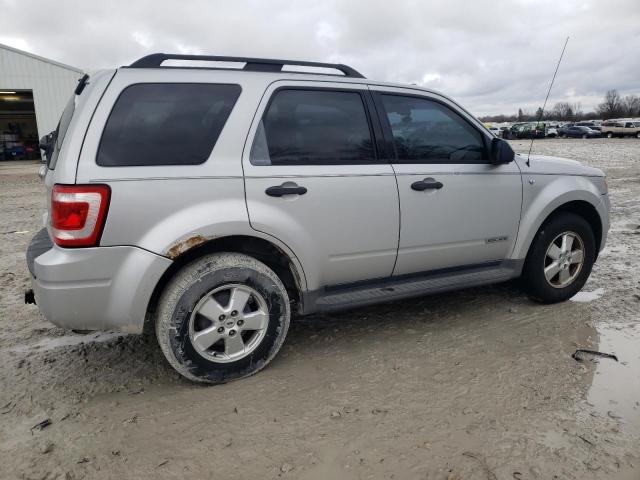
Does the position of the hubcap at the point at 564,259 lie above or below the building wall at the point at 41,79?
below

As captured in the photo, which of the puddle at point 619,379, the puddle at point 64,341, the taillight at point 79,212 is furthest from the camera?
the puddle at point 64,341

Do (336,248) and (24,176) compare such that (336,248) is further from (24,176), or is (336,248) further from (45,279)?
(24,176)

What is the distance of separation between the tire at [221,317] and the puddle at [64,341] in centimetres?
114

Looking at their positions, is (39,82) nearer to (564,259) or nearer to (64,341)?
(64,341)

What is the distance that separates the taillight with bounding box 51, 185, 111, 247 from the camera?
2.55m

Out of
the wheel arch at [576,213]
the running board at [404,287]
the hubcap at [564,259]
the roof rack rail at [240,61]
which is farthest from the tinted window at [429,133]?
the hubcap at [564,259]

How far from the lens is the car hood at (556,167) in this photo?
395cm

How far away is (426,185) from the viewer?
3.41 metres

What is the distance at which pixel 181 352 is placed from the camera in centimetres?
284

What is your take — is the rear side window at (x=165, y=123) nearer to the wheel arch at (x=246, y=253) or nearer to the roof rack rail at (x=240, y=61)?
the roof rack rail at (x=240, y=61)

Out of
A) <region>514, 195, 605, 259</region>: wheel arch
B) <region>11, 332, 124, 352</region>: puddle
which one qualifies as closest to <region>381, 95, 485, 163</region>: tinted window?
<region>514, 195, 605, 259</region>: wheel arch

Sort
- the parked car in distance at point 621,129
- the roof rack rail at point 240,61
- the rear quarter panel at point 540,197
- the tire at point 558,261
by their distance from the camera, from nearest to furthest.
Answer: the roof rack rail at point 240,61 < the rear quarter panel at point 540,197 < the tire at point 558,261 < the parked car in distance at point 621,129

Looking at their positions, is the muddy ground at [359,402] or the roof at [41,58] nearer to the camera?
the muddy ground at [359,402]

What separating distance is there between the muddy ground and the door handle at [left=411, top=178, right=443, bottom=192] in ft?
3.65
